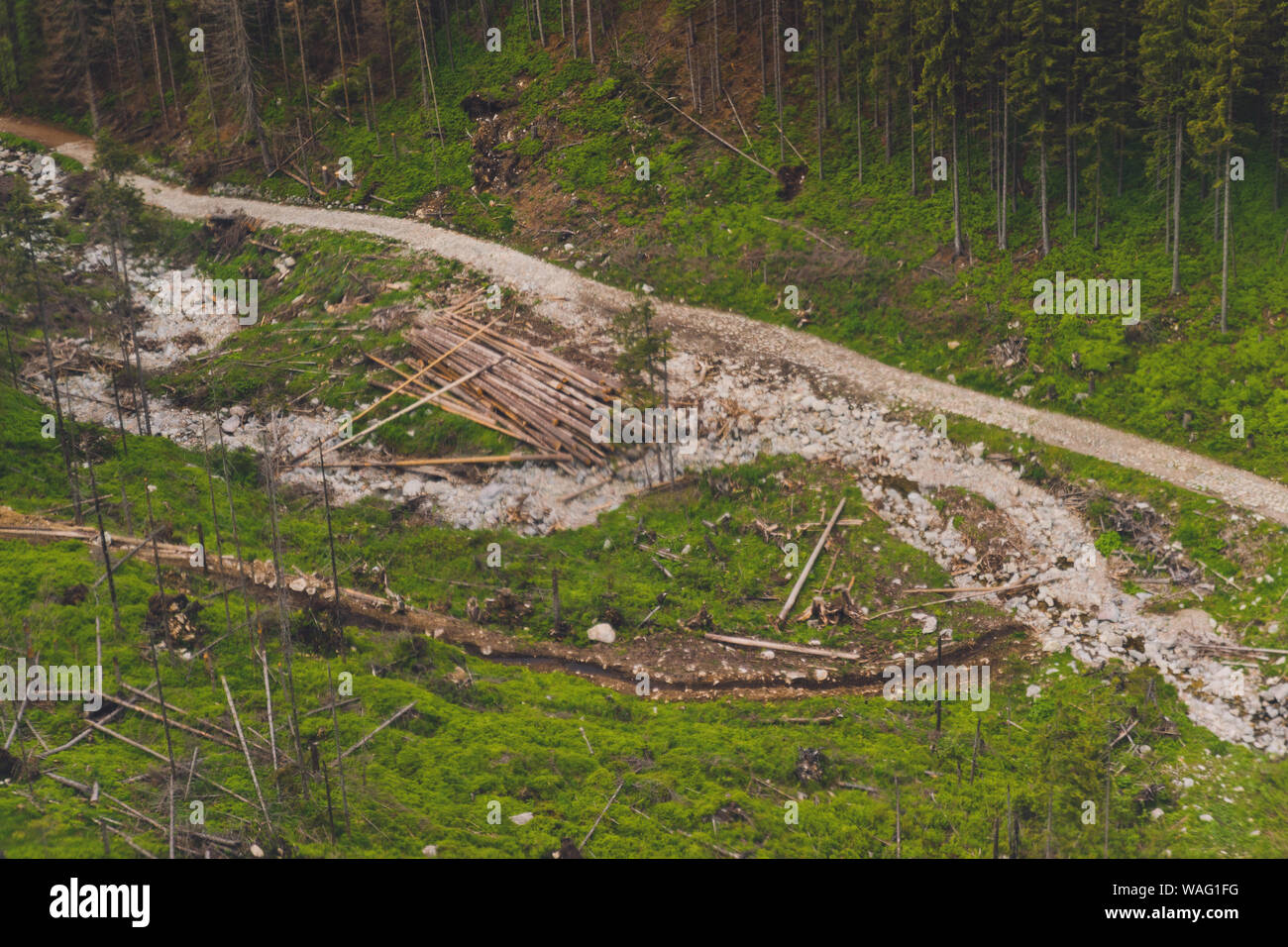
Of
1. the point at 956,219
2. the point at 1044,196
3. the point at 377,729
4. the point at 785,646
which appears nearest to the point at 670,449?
the point at 785,646

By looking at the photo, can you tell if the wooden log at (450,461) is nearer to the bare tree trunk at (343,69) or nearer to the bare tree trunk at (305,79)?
the bare tree trunk at (305,79)

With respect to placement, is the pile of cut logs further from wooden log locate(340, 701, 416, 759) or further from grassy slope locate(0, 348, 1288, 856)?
wooden log locate(340, 701, 416, 759)

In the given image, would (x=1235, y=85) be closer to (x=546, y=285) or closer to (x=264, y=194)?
(x=546, y=285)

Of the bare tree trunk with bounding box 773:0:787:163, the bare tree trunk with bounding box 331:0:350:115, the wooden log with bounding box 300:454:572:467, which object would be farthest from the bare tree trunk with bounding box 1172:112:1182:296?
the bare tree trunk with bounding box 331:0:350:115

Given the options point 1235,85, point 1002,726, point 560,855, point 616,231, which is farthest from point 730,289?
point 560,855

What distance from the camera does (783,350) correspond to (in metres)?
42.3

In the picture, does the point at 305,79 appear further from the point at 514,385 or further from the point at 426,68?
the point at 514,385

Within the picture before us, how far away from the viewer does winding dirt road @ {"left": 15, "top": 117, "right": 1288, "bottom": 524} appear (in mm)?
35000

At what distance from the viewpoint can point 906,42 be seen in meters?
44.7

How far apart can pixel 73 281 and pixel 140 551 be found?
24778 millimetres

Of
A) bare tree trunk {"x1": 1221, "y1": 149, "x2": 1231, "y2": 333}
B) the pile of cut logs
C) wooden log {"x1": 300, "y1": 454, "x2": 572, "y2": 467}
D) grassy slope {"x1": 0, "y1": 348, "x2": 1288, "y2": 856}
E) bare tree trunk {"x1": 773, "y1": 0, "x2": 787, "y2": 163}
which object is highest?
bare tree trunk {"x1": 773, "y1": 0, "x2": 787, "y2": 163}

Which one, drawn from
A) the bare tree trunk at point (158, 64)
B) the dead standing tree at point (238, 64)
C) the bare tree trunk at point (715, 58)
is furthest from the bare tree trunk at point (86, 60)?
the bare tree trunk at point (715, 58)

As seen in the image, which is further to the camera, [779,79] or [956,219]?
[779,79]

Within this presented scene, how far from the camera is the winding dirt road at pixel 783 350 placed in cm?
3500
